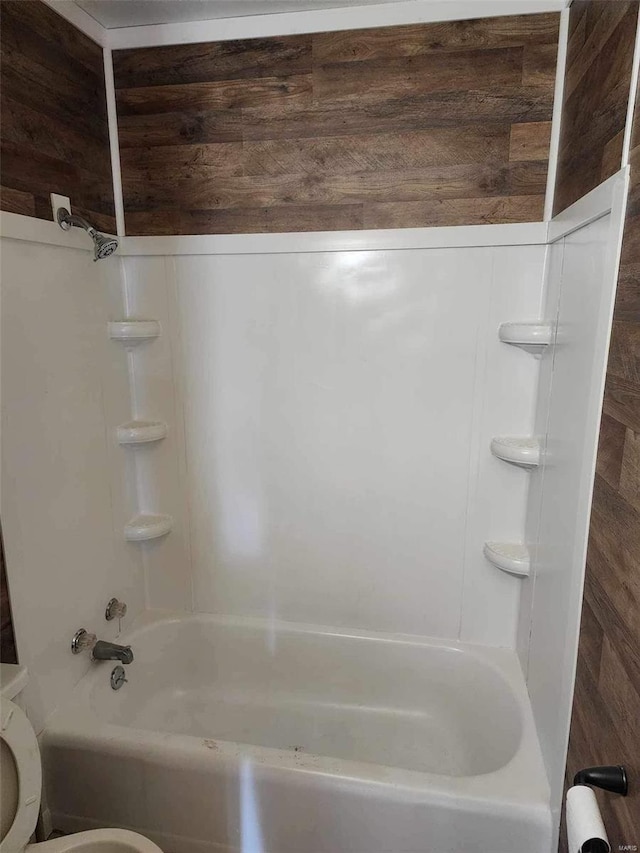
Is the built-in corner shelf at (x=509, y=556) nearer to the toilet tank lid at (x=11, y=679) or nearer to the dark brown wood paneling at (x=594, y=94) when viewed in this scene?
the dark brown wood paneling at (x=594, y=94)

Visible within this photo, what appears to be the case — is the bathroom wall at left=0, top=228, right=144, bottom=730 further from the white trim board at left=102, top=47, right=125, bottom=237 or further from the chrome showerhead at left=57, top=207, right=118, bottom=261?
the white trim board at left=102, top=47, right=125, bottom=237

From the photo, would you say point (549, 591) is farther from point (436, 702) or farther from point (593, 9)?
point (593, 9)

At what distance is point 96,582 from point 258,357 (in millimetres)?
925

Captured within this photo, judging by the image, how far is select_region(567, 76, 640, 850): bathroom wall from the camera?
33.4 inches

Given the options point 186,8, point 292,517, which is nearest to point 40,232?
point 186,8

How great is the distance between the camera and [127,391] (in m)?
1.97

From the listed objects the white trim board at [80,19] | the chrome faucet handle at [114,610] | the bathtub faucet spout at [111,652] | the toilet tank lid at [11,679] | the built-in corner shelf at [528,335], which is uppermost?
the white trim board at [80,19]

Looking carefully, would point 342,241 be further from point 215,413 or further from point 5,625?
point 5,625

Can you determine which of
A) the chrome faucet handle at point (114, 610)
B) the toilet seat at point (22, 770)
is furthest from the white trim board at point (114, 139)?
the toilet seat at point (22, 770)

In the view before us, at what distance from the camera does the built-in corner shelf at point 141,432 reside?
1.91m

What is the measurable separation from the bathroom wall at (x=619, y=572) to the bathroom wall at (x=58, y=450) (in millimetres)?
1361

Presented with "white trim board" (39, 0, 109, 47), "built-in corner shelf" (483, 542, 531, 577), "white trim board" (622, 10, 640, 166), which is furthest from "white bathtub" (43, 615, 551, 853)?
"white trim board" (39, 0, 109, 47)

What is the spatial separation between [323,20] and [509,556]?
1759mm

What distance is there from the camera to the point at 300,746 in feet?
6.03
